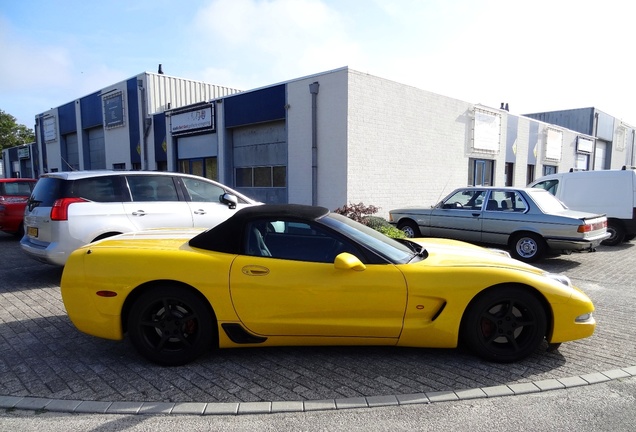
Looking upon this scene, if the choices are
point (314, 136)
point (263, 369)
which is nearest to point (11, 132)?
point (314, 136)

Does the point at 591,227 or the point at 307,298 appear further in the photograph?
the point at 591,227

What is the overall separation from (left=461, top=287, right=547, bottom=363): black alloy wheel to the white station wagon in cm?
470

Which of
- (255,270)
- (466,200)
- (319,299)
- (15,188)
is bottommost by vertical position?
(319,299)

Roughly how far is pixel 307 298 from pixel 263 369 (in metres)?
0.71

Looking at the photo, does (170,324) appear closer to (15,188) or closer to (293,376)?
(293,376)

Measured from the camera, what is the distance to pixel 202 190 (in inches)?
277

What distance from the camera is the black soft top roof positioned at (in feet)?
11.6

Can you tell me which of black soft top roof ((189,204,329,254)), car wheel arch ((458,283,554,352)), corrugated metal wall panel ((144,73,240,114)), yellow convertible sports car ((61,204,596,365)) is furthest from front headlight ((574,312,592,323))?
corrugated metal wall panel ((144,73,240,114))

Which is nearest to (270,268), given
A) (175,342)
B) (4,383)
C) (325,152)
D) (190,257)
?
(190,257)

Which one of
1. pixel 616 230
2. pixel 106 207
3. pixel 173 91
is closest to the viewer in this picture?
pixel 106 207

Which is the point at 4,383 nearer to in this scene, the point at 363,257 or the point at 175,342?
the point at 175,342

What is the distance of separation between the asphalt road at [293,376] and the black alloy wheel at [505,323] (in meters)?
0.13

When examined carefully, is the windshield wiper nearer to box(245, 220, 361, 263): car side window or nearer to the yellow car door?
the yellow car door

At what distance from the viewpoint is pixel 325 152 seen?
38.8 ft
